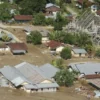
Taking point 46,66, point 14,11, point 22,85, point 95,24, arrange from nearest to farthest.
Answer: point 22,85, point 46,66, point 95,24, point 14,11

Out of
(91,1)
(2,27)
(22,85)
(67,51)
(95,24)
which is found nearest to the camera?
(22,85)

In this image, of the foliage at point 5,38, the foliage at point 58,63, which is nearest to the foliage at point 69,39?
the foliage at point 5,38

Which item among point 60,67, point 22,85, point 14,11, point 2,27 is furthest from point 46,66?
point 14,11

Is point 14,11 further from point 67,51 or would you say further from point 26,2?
point 67,51

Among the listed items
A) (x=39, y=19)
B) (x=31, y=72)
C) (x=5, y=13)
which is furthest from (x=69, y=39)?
(x=5, y=13)

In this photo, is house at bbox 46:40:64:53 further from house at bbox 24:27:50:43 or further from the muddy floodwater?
the muddy floodwater

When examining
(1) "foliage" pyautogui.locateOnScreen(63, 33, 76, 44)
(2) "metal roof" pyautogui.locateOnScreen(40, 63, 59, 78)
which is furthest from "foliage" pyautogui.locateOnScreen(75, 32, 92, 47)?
(2) "metal roof" pyautogui.locateOnScreen(40, 63, 59, 78)

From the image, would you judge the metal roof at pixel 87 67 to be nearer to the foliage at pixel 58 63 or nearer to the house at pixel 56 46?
the foliage at pixel 58 63

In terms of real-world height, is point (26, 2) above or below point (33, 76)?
above
